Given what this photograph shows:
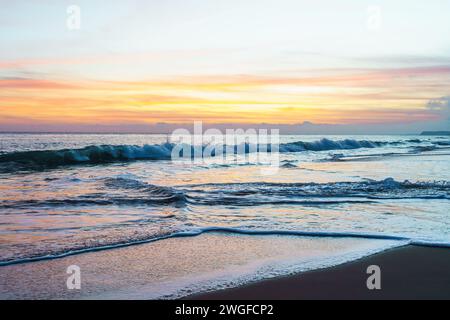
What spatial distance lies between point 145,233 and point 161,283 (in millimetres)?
2673

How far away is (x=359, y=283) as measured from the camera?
5.70m

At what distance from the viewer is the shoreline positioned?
5242 mm

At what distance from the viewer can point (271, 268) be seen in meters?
6.25

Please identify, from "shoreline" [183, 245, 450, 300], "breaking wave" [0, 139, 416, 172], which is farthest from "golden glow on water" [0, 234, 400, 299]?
"breaking wave" [0, 139, 416, 172]

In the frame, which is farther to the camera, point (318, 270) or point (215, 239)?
point (215, 239)

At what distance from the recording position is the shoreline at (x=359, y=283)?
524 cm

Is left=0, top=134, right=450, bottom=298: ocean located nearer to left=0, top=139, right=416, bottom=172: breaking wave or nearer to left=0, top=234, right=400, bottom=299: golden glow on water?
left=0, top=234, right=400, bottom=299: golden glow on water
